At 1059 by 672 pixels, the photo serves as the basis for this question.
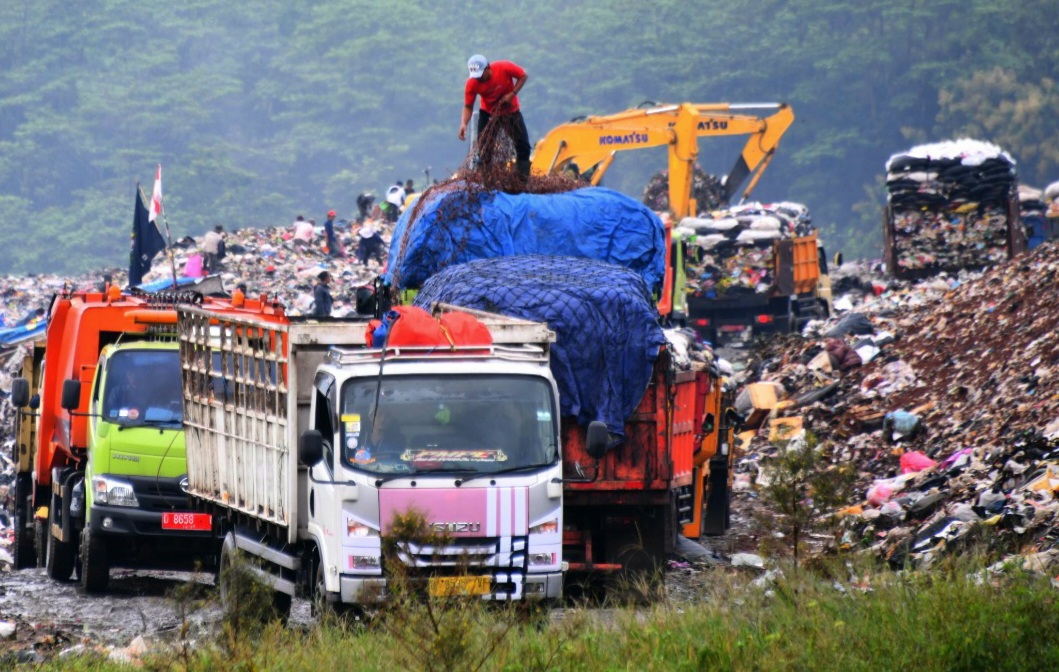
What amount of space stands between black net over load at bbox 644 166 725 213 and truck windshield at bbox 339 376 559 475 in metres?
23.7

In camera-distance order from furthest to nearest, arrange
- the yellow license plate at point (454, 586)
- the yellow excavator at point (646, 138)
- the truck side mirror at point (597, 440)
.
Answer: the yellow excavator at point (646, 138), the truck side mirror at point (597, 440), the yellow license plate at point (454, 586)

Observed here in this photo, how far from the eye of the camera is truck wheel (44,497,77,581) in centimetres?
1292

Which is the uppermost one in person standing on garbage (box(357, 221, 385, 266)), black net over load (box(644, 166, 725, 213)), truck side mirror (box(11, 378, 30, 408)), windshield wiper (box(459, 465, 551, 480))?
black net over load (box(644, 166, 725, 213))

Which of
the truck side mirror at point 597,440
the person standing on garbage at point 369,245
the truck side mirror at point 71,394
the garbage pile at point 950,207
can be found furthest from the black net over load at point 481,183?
the person standing on garbage at point 369,245

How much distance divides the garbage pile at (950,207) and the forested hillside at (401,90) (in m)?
27.6

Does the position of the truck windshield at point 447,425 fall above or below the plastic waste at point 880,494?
above

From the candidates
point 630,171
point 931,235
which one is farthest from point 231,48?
point 931,235

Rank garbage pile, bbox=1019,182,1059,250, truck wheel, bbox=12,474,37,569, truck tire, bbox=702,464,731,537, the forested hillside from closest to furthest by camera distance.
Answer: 1. truck tire, bbox=702,464,731,537
2. truck wheel, bbox=12,474,37,569
3. garbage pile, bbox=1019,182,1059,250
4. the forested hillside

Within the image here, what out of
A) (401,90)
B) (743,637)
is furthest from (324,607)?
(401,90)

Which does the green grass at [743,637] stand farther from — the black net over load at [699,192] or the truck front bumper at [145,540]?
the black net over load at [699,192]

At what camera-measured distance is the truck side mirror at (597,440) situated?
912cm

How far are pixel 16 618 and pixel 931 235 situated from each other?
65.1ft

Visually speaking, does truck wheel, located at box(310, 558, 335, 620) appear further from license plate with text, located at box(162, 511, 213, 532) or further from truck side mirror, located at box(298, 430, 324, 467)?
license plate with text, located at box(162, 511, 213, 532)

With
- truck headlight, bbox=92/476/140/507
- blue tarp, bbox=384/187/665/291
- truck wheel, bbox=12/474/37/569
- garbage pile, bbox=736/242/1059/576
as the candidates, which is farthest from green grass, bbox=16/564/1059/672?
truck wheel, bbox=12/474/37/569
